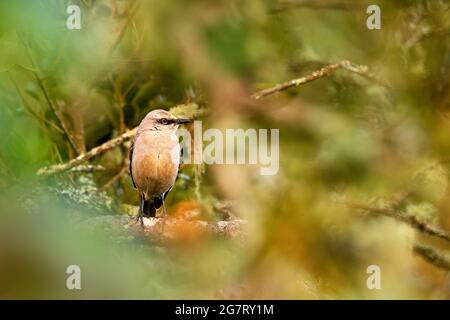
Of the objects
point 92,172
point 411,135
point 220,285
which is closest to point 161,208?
point 92,172

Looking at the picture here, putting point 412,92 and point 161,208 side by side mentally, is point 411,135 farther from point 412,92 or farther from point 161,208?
point 161,208

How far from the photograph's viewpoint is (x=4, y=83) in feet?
7.93

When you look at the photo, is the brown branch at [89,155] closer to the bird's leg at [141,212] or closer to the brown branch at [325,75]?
the bird's leg at [141,212]

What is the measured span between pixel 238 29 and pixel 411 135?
1.92 ft

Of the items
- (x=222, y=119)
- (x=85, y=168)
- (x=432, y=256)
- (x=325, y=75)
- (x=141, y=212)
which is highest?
(x=325, y=75)

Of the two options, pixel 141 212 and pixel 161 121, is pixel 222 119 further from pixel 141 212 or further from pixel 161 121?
pixel 141 212

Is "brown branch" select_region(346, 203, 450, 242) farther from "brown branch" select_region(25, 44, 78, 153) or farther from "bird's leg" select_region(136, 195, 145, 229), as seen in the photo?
"brown branch" select_region(25, 44, 78, 153)

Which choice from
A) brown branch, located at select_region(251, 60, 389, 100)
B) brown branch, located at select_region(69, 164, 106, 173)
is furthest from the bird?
brown branch, located at select_region(251, 60, 389, 100)

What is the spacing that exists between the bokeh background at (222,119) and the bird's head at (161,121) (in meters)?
0.06

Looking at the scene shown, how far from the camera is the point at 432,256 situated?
246cm

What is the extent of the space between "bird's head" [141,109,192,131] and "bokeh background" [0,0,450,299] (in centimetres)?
6

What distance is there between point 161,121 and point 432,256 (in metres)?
0.87

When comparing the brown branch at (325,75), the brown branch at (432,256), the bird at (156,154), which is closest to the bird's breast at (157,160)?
the bird at (156,154)

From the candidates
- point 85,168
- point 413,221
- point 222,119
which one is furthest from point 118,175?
point 413,221
